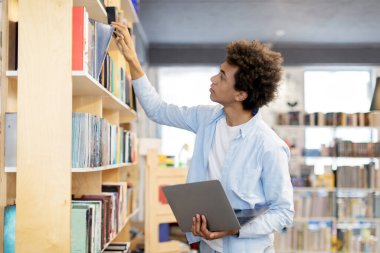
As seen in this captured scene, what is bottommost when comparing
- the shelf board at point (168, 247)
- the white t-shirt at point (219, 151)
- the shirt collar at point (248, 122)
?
the shelf board at point (168, 247)

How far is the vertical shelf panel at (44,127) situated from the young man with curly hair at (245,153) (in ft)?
1.72

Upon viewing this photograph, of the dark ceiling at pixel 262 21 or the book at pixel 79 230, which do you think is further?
the dark ceiling at pixel 262 21

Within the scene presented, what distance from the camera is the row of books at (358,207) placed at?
6105 mm

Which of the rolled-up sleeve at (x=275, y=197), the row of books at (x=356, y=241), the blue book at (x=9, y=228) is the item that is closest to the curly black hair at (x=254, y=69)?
the rolled-up sleeve at (x=275, y=197)

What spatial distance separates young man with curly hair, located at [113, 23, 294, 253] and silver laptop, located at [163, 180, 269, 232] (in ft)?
0.11

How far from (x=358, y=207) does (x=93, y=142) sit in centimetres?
476

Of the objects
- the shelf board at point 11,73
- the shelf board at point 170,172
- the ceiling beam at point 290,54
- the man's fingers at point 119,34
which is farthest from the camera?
the ceiling beam at point 290,54

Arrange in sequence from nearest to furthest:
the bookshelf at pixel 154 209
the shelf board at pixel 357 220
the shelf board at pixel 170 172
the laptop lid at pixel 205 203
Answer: the laptop lid at pixel 205 203 → the bookshelf at pixel 154 209 → the shelf board at pixel 170 172 → the shelf board at pixel 357 220

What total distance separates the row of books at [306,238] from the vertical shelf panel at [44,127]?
472 cm

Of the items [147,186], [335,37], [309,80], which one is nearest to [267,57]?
[147,186]

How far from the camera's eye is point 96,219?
216 centimetres

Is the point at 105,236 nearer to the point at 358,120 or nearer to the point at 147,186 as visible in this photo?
the point at 147,186

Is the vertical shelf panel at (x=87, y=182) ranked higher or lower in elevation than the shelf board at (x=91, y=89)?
lower

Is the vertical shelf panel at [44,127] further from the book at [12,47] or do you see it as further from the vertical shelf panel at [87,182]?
the vertical shelf panel at [87,182]
